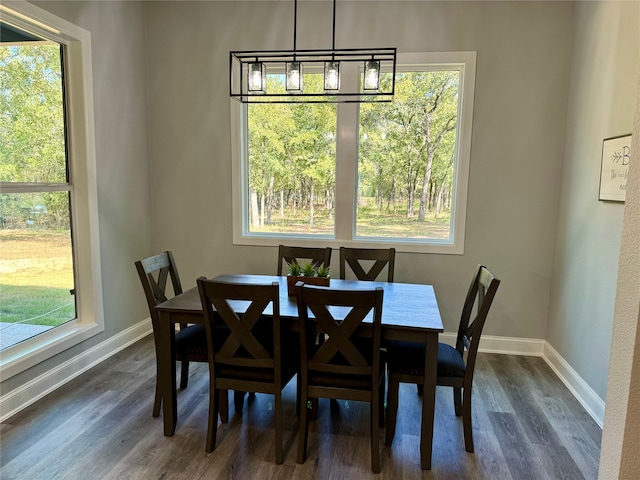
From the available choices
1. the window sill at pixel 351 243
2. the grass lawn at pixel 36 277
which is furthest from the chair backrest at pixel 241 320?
the window sill at pixel 351 243

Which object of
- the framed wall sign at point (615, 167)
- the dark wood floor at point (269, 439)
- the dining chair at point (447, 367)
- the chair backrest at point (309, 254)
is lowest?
the dark wood floor at point (269, 439)

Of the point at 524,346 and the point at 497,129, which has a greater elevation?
the point at 497,129

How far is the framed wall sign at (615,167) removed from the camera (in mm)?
2465

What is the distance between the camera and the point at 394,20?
3.53m

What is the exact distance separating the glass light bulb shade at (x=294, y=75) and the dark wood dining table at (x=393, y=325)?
4.23 feet

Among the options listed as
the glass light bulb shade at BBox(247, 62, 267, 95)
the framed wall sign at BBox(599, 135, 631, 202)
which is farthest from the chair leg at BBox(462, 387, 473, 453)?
the glass light bulb shade at BBox(247, 62, 267, 95)

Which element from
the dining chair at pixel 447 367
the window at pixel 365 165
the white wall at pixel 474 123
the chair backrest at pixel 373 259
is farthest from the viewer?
the window at pixel 365 165

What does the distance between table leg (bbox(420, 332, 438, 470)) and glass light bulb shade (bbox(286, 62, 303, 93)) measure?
63.0 inches

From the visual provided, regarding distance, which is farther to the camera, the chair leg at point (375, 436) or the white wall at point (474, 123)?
the white wall at point (474, 123)

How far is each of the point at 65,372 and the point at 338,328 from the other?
2.29m

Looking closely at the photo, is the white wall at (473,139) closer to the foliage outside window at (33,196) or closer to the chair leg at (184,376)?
the foliage outside window at (33,196)

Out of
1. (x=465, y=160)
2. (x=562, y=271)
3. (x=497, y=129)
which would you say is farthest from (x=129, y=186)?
(x=562, y=271)

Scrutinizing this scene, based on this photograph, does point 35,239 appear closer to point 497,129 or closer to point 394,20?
point 394,20

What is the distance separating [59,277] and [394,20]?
11.3ft
